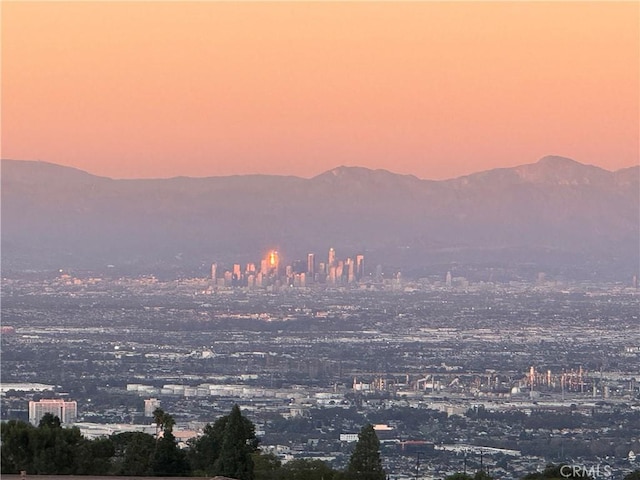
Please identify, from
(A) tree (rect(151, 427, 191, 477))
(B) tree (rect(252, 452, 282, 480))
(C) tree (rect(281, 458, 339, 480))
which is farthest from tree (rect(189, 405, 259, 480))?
(C) tree (rect(281, 458, 339, 480))

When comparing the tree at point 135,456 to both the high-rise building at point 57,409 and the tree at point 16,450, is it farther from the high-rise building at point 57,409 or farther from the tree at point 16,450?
the high-rise building at point 57,409

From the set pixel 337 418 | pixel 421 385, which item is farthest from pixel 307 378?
pixel 337 418

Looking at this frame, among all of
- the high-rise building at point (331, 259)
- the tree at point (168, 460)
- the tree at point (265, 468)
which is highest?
the high-rise building at point (331, 259)

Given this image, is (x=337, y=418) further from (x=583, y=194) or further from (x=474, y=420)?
(x=583, y=194)

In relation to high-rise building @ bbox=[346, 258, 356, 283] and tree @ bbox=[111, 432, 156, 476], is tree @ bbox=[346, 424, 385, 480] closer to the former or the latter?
tree @ bbox=[111, 432, 156, 476]

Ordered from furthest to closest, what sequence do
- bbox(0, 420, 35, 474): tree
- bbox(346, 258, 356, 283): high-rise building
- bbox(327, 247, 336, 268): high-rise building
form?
bbox(327, 247, 336, 268): high-rise building
bbox(346, 258, 356, 283): high-rise building
bbox(0, 420, 35, 474): tree

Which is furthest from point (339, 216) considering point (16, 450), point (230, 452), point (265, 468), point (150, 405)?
point (16, 450)

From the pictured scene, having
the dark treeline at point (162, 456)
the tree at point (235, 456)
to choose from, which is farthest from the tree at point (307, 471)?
the tree at point (235, 456)
